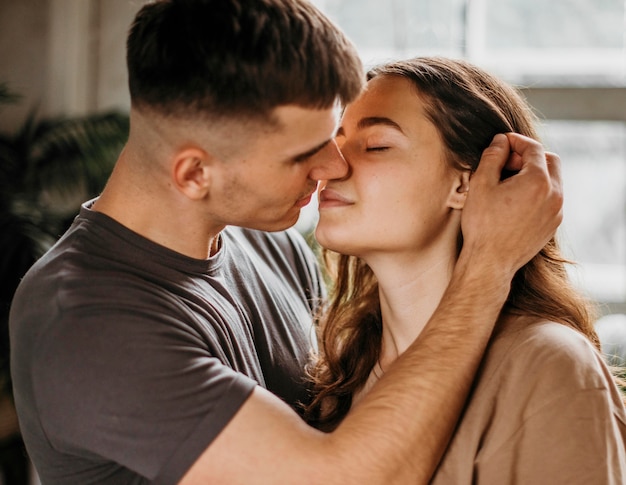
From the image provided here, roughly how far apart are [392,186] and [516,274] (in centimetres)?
31

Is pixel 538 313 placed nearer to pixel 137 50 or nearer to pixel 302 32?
pixel 302 32

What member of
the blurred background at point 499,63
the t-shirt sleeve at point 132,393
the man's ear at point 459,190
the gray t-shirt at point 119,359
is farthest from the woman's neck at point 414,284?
the blurred background at point 499,63

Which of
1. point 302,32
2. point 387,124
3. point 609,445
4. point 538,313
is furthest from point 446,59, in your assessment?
point 609,445

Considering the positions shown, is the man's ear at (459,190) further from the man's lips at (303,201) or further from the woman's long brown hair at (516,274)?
the man's lips at (303,201)

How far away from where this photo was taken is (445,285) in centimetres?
173

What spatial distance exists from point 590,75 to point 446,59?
2.68 m

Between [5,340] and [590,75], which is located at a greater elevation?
[590,75]

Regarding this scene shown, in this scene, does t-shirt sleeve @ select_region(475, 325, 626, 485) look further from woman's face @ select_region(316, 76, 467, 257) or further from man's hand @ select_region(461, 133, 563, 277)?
woman's face @ select_region(316, 76, 467, 257)

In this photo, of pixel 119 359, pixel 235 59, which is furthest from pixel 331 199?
pixel 119 359

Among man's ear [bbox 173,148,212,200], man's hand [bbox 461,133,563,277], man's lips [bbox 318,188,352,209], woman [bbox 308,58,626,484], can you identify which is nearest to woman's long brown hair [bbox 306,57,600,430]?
woman [bbox 308,58,626,484]

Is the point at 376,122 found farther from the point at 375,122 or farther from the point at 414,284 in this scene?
the point at 414,284

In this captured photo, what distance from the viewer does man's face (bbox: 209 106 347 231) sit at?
1.51 m

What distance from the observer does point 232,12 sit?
1435 millimetres

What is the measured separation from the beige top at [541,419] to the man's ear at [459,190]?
311 mm
